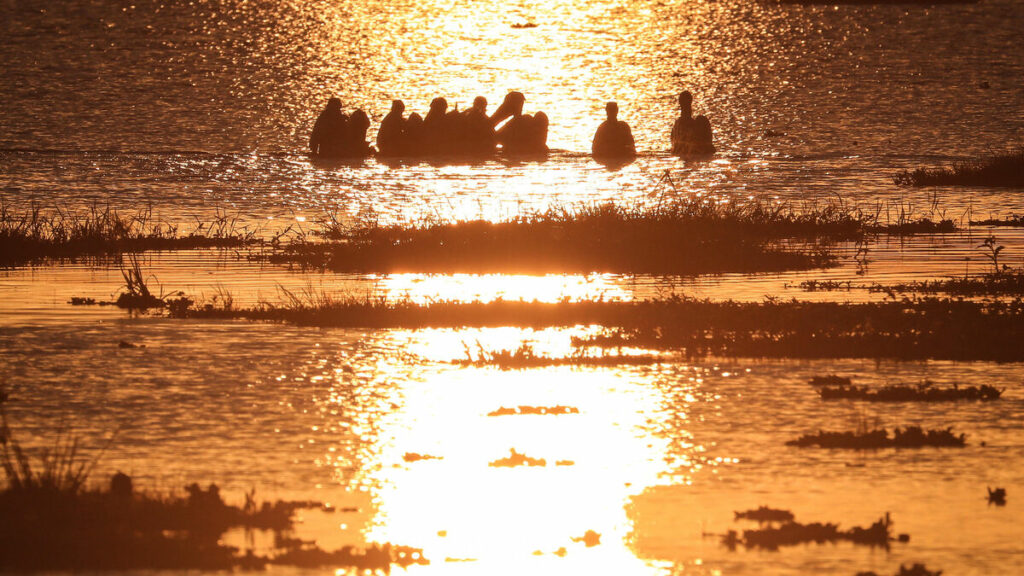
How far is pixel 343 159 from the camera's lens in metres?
39.8

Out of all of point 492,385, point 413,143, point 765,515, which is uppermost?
point 413,143

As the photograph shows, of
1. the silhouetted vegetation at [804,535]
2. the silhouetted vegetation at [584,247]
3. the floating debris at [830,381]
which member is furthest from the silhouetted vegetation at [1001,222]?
the silhouetted vegetation at [804,535]

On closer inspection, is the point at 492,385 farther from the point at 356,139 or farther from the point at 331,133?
the point at 331,133

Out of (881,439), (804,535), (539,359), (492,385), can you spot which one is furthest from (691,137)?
(804,535)

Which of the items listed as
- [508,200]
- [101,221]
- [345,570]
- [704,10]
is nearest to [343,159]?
[508,200]

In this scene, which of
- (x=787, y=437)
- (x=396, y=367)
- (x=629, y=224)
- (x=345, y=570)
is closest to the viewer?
(x=345, y=570)

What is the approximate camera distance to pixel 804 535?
1003cm

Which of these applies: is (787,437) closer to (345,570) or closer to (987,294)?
(345,570)

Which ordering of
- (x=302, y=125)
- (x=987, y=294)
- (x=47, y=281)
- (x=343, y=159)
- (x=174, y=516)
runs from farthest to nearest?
1. (x=302, y=125)
2. (x=343, y=159)
3. (x=47, y=281)
4. (x=987, y=294)
5. (x=174, y=516)

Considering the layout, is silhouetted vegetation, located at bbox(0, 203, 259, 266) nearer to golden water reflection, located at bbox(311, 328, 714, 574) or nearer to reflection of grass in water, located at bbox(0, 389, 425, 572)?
golden water reflection, located at bbox(311, 328, 714, 574)

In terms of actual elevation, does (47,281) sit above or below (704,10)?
below

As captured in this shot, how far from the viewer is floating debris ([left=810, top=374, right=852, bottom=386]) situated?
571 inches

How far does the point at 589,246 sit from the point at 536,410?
9601 mm

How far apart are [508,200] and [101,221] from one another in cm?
796
